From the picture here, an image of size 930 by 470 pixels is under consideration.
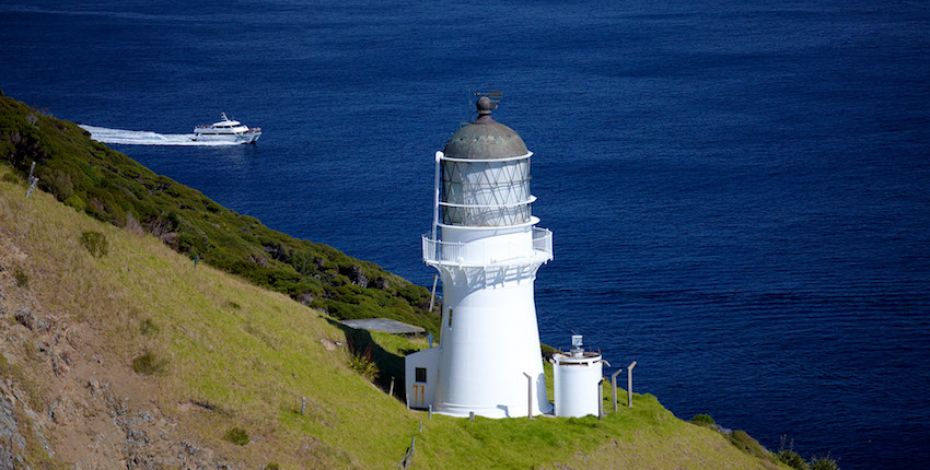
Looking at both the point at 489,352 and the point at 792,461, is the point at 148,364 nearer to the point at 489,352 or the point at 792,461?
the point at 489,352

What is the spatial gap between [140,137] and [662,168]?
4612cm

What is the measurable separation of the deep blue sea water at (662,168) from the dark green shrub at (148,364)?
33189mm

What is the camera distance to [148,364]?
2734cm

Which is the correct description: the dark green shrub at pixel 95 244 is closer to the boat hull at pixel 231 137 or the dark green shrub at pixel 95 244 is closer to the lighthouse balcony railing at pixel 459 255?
the lighthouse balcony railing at pixel 459 255

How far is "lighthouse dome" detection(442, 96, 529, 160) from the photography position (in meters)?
31.0

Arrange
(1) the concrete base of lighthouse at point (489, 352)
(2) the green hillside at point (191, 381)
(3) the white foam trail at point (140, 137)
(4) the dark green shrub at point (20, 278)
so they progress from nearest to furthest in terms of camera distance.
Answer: (2) the green hillside at point (191, 381)
(4) the dark green shrub at point (20, 278)
(1) the concrete base of lighthouse at point (489, 352)
(3) the white foam trail at point (140, 137)

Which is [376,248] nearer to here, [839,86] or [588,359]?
[588,359]

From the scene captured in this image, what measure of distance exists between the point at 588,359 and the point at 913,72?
423ft

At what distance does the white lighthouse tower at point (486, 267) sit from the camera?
102 ft

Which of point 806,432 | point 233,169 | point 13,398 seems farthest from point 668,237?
point 13,398

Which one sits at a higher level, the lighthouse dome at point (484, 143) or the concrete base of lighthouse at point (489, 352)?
the lighthouse dome at point (484, 143)

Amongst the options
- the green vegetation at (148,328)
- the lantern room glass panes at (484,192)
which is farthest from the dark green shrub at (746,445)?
the green vegetation at (148,328)

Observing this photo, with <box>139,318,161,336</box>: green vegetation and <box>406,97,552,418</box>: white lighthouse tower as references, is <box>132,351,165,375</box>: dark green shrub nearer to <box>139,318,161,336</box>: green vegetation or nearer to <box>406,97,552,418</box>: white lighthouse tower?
<box>139,318,161,336</box>: green vegetation

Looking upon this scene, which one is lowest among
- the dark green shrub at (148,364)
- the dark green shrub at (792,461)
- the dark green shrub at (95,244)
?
the dark green shrub at (792,461)
